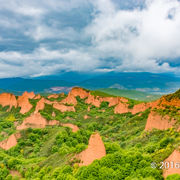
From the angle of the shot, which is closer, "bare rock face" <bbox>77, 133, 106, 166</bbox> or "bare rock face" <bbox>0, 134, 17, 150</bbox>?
"bare rock face" <bbox>77, 133, 106, 166</bbox>

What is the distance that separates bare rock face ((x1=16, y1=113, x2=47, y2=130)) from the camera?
76.4 metres

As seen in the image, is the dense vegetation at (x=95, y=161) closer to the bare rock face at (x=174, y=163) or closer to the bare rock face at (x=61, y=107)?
the bare rock face at (x=174, y=163)

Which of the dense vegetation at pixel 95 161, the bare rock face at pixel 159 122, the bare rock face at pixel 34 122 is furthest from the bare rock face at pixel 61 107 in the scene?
the bare rock face at pixel 159 122

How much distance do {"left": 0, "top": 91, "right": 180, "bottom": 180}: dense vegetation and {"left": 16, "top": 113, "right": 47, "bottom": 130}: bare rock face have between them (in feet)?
22.9

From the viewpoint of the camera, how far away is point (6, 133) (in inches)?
3046

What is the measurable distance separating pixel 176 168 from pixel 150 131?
27.9 metres

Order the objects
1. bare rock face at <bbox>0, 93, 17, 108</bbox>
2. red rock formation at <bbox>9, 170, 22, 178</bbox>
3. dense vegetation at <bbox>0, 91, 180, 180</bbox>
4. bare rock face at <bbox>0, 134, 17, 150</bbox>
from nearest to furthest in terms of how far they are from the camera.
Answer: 1. dense vegetation at <bbox>0, 91, 180, 180</bbox>
2. red rock formation at <bbox>9, 170, 22, 178</bbox>
3. bare rock face at <bbox>0, 134, 17, 150</bbox>
4. bare rock face at <bbox>0, 93, 17, 108</bbox>

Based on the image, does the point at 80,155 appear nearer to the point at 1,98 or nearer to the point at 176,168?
the point at 176,168

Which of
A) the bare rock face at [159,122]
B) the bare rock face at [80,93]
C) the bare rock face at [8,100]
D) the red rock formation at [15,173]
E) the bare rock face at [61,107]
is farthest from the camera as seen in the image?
A: the bare rock face at [80,93]

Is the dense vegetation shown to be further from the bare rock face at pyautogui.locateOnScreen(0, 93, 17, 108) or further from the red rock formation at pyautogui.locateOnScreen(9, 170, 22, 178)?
the bare rock face at pyautogui.locateOnScreen(0, 93, 17, 108)

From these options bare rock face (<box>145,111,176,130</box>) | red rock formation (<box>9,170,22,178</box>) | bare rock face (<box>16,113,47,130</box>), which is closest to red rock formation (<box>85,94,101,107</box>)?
bare rock face (<box>16,113,47,130</box>)

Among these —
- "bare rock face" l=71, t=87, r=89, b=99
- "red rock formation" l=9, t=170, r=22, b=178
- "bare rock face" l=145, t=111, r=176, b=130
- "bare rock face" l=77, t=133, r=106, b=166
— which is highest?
"bare rock face" l=71, t=87, r=89, b=99

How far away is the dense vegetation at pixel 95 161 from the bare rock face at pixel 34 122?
22.9ft

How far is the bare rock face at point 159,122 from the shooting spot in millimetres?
46287
